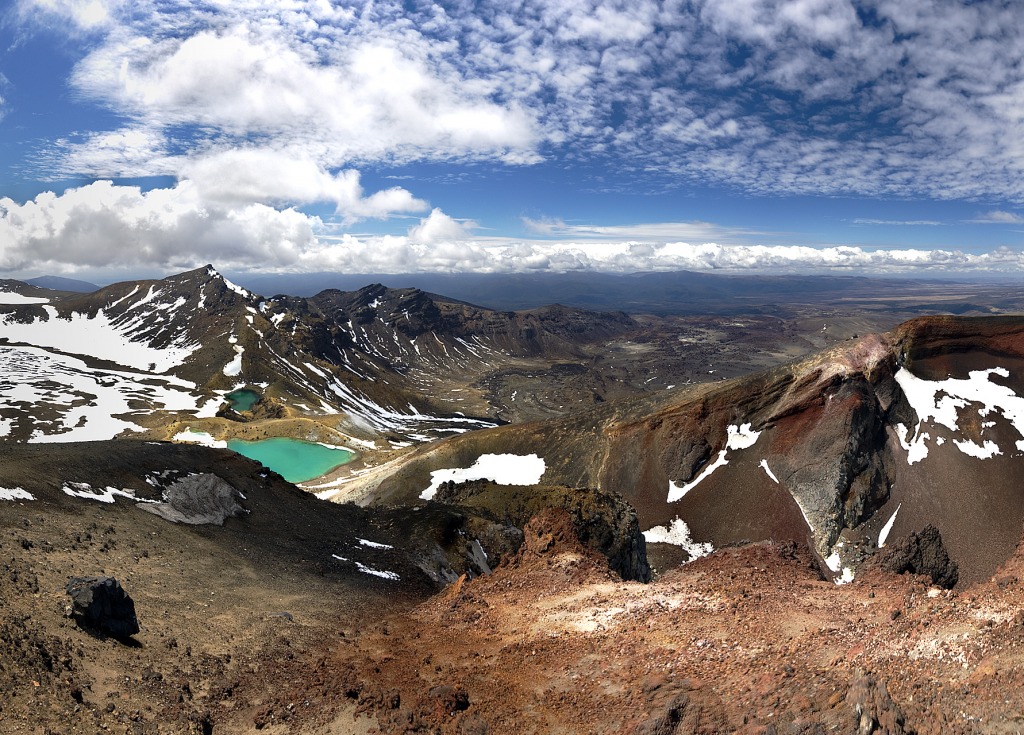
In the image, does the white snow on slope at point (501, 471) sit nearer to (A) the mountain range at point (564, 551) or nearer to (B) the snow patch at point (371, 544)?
(A) the mountain range at point (564, 551)

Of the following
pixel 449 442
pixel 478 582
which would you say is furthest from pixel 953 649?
pixel 449 442

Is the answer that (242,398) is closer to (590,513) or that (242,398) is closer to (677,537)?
(677,537)

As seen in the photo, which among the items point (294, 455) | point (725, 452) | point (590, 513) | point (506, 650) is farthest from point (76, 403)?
point (506, 650)

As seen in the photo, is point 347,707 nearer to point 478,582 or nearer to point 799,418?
point 478,582

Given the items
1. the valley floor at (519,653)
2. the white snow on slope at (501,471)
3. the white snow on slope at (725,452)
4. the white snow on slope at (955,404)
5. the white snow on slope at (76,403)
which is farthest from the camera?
the white snow on slope at (76,403)

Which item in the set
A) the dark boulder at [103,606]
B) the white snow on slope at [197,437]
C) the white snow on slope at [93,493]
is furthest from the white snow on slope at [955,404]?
the white snow on slope at [197,437]

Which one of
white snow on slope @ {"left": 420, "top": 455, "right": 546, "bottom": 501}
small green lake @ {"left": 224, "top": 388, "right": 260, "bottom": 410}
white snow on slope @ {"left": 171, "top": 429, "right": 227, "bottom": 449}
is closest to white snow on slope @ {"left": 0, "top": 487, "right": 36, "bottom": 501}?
white snow on slope @ {"left": 420, "top": 455, "right": 546, "bottom": 501}

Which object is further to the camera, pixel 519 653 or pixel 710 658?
pixel 519 653

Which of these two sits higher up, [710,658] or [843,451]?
[710,658]
